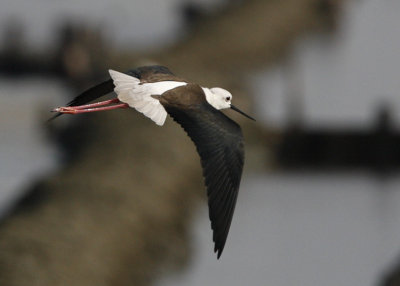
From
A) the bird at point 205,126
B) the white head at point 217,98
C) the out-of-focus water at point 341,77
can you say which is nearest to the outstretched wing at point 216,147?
the bird at point 205,126

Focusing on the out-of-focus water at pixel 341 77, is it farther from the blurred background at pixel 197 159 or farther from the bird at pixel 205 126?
the bird at pixel 205 126

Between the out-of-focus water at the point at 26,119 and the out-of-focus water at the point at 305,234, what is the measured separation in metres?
1.02

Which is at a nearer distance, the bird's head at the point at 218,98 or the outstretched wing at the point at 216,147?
the outstretched wing at the point at 216,147

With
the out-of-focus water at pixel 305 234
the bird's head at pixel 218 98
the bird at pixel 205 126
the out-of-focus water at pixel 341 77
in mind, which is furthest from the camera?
the out-of-focus water at pixel 341 77

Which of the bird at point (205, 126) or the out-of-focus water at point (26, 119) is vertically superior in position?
the bird at point (205, 126)

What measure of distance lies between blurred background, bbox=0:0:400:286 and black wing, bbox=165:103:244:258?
61 centimetres

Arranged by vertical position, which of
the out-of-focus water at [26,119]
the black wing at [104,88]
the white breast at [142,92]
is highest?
the white breast at [142,92]

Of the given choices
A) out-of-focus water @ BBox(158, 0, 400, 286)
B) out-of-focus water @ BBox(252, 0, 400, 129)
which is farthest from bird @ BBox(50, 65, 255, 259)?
out-of-focus water @ BBox(252, 0, 400, 129)

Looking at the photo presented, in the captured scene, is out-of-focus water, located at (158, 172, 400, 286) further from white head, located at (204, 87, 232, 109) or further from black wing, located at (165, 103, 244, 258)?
black wing, located at (165, 103, 244, 258)

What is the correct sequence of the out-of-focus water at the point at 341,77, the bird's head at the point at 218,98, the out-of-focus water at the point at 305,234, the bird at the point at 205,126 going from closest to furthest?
1. the bird at the point at 205,126
2. the bird's head at the point at 218,98
3. the out-of-focus water at the point at 305,234
4. the out-of-focus water at the point at 341,77

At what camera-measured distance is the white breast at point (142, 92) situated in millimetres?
2260

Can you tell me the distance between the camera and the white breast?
2260mm

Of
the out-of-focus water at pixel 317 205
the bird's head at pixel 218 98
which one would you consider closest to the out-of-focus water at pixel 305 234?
the out-of-focus water at pixel 317 205

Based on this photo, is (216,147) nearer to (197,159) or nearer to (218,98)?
(218,98)
